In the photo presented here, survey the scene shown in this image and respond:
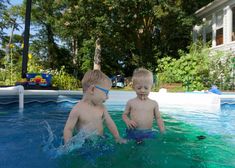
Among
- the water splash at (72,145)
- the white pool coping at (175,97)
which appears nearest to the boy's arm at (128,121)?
the water splash at (72,145)

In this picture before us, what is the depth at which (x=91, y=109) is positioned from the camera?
2.98m

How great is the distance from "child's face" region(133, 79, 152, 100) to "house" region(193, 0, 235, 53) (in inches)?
475

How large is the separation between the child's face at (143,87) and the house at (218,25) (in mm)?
12065

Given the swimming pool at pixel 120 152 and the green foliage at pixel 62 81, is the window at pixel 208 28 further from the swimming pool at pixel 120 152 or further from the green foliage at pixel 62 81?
the swimming pool at pixel 120 152

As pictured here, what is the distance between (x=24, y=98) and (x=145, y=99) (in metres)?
5.24

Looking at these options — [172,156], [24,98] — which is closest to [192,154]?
[172,156]

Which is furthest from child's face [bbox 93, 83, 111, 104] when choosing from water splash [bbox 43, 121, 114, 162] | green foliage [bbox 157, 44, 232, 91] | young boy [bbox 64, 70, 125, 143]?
green foliage [bbox 157, 44, 232, 91]

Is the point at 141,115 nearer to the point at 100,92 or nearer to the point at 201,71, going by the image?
the point at 100,92

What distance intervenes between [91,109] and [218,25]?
1625 cm

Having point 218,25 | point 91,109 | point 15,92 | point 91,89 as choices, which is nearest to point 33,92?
point 15,92

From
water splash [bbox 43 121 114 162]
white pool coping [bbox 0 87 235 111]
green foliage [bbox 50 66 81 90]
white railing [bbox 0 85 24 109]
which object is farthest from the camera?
green foliage [bbox 50 66 81 90]

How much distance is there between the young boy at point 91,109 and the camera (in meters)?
2.84

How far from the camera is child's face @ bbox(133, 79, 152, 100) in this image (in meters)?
3.53

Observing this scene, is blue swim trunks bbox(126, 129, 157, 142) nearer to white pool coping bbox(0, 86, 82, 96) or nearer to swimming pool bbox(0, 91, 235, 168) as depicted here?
swimming pool bbox(0, 91, 235, 168)
